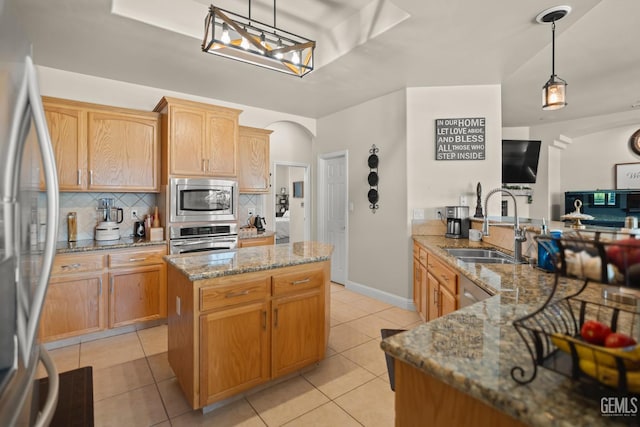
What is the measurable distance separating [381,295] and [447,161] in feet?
6.27

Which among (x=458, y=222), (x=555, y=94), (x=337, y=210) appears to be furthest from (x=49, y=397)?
(x=337, y=210)

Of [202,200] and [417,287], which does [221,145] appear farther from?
[417,287]

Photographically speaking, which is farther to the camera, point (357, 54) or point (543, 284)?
point (357, 54)

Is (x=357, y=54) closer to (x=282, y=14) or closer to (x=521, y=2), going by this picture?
(x=282, y=14)

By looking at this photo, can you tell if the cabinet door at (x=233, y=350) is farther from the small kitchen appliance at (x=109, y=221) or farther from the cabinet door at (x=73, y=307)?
the small kitchen appliance at (x=109, y=221)

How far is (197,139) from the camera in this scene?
11.4ft

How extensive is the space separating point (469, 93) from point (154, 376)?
4.27 m

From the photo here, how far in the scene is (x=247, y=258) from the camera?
2242 mm

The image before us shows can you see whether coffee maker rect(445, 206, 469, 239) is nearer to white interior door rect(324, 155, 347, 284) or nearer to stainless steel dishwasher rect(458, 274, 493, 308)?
stainless steel dishwasher rect(458, 274, 493, 308)

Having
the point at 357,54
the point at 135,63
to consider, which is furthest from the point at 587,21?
the point at 135,63

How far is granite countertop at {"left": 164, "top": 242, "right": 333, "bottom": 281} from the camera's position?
189 cm

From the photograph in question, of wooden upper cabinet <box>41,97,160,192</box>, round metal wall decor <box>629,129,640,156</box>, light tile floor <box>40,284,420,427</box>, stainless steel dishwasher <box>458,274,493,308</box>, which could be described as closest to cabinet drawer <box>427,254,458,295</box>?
stainless steel dishwasher <box>458,274,493,308</box>

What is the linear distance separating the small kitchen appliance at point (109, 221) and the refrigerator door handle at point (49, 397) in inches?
102

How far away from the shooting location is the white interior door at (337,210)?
4.78 meters
